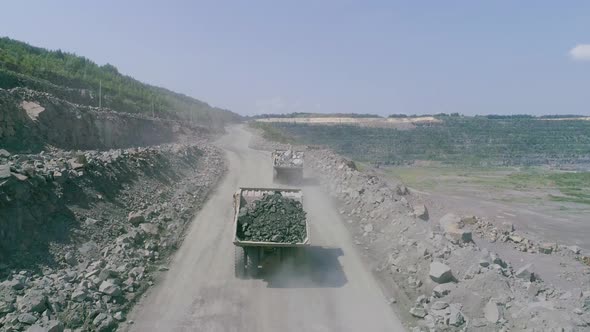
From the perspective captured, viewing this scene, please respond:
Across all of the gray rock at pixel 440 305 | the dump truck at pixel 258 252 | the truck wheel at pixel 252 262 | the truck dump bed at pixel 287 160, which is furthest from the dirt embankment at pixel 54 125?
the gray rock at pixel 440 305

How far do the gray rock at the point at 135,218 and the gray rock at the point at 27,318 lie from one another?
730 cm

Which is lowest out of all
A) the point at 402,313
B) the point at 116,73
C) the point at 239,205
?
the point at 402,313

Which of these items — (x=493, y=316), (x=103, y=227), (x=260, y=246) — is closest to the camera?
(x=493, y=316)

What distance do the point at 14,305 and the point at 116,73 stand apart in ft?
257

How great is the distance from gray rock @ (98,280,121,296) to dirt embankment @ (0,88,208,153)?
40.4ft

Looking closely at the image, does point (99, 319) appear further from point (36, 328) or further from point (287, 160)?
point (287, 160)

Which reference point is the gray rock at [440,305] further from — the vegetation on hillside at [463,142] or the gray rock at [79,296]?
the vegetation on hillside at [463,142]

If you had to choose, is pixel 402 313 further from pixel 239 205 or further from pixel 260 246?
pixel 239 205

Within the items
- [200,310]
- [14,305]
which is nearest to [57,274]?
[14,305]

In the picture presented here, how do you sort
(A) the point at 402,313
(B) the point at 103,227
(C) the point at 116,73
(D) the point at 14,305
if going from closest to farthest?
1. (D) the point at 14,305
2. (A) the point at 402,313
3. (B) the point at 103,227
4. (C) the point at 116,73

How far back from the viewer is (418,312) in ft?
36.4

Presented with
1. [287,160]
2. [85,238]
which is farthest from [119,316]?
[287,160]

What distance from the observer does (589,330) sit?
9.26 m

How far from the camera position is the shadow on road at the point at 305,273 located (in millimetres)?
12633
